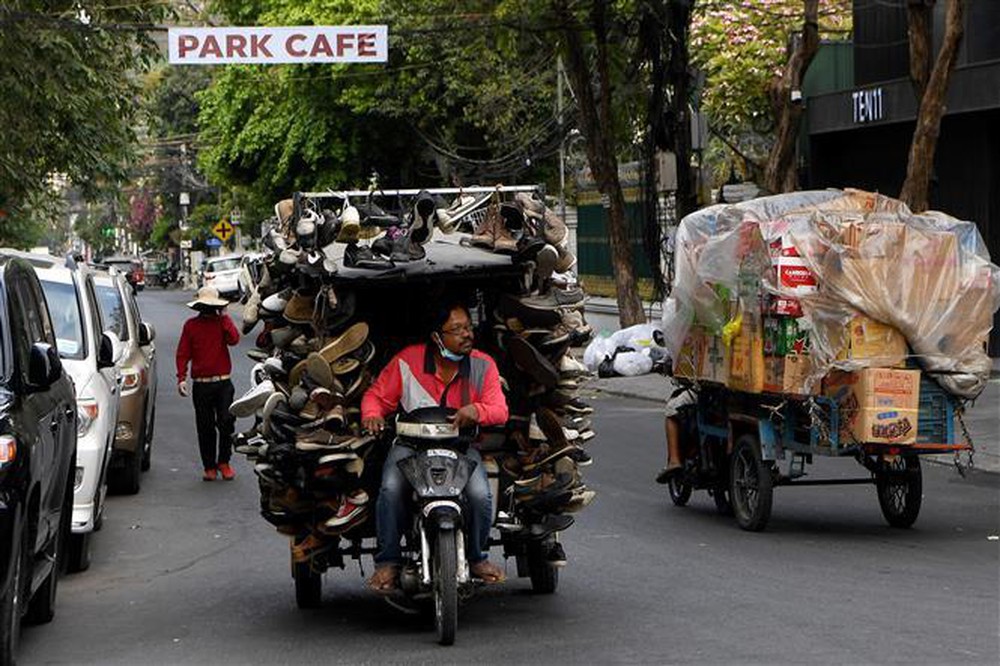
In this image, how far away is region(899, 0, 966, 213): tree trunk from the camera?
19.2m

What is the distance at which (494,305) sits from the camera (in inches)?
392

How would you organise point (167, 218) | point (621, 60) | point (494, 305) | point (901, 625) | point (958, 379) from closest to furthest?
point (901, 625) → point (494, 305) → point (958, 379) → point (621, 60) → point (167, 218)

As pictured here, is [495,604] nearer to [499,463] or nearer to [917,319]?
[499,463]

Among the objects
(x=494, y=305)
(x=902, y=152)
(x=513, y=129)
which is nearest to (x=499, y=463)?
(x=494, y=305)

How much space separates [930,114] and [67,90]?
11879mm

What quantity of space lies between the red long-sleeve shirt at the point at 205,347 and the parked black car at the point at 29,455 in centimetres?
556

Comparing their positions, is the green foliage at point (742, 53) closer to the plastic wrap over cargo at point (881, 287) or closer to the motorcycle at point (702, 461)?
the motorcycle at point (702, 461)

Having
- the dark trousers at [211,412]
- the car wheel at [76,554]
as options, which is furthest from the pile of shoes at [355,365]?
the dark trousers at [211,412]

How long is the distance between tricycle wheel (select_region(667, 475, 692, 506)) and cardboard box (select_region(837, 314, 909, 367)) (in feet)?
8.04

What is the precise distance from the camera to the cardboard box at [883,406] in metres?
12.3

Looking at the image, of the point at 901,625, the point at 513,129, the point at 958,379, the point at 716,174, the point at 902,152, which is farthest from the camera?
the point at 513,129

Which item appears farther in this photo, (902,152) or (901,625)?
(902,152)

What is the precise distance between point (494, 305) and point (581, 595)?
5.93ft

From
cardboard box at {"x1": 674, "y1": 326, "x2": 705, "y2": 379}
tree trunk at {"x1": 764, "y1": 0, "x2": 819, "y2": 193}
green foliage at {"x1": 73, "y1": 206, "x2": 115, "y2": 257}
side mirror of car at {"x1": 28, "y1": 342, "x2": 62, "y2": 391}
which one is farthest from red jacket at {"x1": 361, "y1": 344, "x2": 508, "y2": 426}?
green foliage at {"x1": 73, "y1": 206, "x2": 115, "y2": 257}
